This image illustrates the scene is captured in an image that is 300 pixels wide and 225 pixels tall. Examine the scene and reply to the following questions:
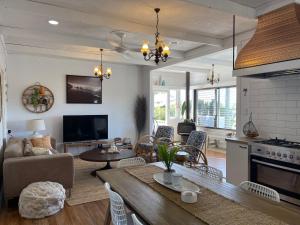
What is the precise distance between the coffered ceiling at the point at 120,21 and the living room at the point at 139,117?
0.06ft

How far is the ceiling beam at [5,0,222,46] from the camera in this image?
9.87ft

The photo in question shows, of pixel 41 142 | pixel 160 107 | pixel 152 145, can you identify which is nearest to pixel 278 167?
pixel 152 145

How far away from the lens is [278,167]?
301 centimetres

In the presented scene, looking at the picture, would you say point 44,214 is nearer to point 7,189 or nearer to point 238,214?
point 7,189

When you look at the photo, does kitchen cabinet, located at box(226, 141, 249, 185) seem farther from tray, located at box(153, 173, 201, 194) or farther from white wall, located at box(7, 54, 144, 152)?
white wall, located at box(7, 54, 144, 152)

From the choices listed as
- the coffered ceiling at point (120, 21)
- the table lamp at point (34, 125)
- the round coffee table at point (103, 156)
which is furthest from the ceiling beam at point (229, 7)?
the table lamp at point (34, 125)

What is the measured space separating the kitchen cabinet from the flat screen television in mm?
4288

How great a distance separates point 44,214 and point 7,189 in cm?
71

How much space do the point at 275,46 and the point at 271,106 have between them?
1467mm

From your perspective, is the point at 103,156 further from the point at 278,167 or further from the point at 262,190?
the point at 262,190

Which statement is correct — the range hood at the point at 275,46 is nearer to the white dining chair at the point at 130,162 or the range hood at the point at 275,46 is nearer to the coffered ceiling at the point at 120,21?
the coffered ceiling at the point at 120,21

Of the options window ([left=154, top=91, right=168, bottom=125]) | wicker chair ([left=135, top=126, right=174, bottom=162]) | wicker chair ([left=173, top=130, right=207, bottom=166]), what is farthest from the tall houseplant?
wicker chair ([left=173, top=130, right=207, bottom=166])

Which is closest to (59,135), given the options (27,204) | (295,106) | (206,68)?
(27,204)

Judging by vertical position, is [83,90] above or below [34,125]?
above
